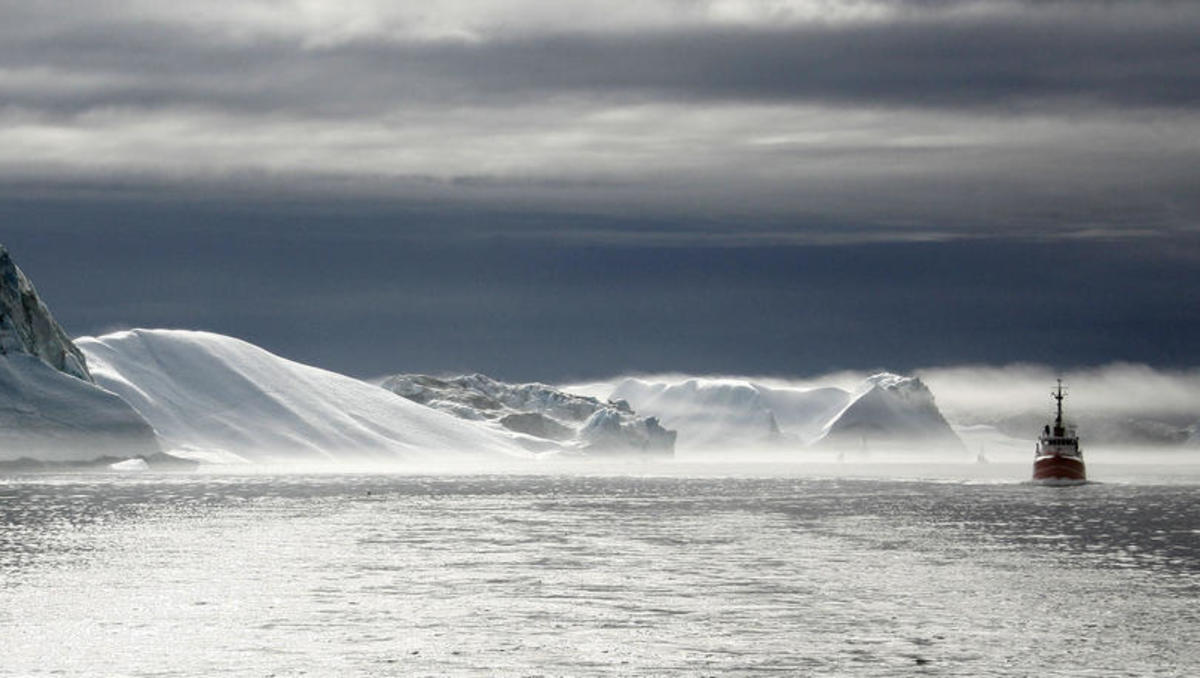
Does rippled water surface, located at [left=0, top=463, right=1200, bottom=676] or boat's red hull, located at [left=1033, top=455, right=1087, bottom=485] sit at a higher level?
boat's red hull, located at [left=1033, top=455, right=1087, bottom=485]

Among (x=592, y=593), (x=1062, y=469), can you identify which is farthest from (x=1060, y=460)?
(x=592, y=593)

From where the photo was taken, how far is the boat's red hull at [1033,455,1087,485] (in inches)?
7436

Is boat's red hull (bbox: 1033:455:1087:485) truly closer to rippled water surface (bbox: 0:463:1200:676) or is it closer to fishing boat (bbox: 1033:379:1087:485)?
fishing boat (bbox: 1033:379:1087:485)

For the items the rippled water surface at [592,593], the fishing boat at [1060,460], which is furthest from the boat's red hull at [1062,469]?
the rippled water surface at [592,593]

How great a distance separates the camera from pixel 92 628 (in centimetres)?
5084

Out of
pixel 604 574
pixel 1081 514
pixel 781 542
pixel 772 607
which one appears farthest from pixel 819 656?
pixel 1081 514

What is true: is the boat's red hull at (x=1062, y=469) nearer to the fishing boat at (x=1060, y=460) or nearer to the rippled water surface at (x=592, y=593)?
the fishing boat at (x=1060, y=460)

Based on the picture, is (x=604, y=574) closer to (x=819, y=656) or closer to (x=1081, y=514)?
(x=819, y=656)

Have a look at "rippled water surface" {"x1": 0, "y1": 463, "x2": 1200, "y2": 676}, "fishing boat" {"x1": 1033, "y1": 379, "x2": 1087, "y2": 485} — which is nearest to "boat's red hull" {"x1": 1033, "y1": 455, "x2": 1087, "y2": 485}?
"fishing boat" {"x1": 1033, "y1": 379, "x2": 1087, "y2": 485}

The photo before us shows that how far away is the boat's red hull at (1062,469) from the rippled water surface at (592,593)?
233 ft

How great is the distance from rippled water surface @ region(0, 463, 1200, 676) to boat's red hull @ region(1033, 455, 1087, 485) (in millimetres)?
70949

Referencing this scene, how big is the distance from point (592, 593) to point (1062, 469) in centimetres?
13922

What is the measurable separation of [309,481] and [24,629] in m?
150

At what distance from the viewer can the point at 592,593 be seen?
6006cm
